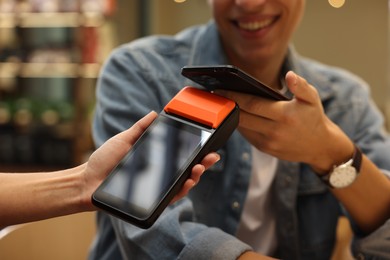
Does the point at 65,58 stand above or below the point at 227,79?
below

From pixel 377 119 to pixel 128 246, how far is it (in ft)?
2.23

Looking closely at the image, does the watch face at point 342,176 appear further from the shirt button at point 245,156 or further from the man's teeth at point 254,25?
the man's teeth at point 254,25

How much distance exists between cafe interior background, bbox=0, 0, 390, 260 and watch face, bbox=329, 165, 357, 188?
230 centimetres

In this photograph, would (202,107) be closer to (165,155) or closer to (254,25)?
(165,155)

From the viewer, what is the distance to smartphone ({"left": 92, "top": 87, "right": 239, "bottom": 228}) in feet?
1.72

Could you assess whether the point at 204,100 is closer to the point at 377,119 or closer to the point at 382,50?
the point at 377,119

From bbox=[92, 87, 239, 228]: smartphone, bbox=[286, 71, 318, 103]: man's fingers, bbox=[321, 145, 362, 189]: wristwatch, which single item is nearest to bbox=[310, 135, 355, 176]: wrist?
bbox=[321, 145, 362, 189]: wristwatch

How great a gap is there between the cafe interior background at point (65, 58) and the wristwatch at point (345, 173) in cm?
230

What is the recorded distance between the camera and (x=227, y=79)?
60cm

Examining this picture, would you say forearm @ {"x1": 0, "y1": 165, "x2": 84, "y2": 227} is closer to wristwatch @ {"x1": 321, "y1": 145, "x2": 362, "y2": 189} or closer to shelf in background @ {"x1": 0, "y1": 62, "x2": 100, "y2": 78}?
wristwatch @ {"x1": 321, "y1": 145, "x2": 362, "y2": 189}

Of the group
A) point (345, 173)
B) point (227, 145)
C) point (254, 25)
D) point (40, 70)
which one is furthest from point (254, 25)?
point (40, 70)

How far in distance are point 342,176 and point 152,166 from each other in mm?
392

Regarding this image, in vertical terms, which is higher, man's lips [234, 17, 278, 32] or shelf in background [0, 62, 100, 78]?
man's lips [234, 17, 278, 32]

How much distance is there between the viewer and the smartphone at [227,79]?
0.57 meters
